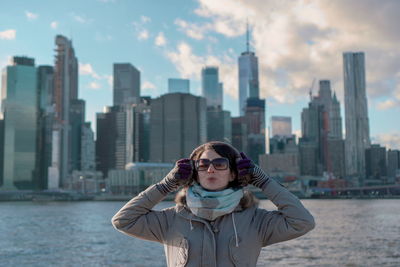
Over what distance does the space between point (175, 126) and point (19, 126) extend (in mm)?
54967

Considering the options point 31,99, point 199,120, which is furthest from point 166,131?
point 31,99

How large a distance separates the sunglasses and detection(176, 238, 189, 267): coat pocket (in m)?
0.47

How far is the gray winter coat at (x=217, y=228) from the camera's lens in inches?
124

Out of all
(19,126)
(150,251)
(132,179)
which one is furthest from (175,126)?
(150,251)

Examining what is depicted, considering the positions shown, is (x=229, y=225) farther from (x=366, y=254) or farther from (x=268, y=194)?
(x=366, y=254)

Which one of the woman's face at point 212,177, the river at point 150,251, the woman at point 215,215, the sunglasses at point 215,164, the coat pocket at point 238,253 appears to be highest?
the sunglasses at point 215,164

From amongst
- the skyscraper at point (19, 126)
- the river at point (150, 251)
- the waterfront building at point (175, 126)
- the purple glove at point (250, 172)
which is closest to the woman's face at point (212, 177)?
the purple glove at point (250, 172)

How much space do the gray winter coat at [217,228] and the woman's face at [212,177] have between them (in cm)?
20

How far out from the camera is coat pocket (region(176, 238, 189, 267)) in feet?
10.4

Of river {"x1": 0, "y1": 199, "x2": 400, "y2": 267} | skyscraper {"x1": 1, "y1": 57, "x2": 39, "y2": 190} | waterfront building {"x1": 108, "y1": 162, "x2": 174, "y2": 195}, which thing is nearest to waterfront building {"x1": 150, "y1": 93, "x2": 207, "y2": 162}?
waterfront building {"x1": 108, "y1": 162, "x2": 174, "y2": 195}

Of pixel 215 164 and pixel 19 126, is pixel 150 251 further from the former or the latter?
pixel 19 126

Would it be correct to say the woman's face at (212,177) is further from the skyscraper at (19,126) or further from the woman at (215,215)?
the skyscraper at (19,126)

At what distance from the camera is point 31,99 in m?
172

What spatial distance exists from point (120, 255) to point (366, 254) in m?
11.4
